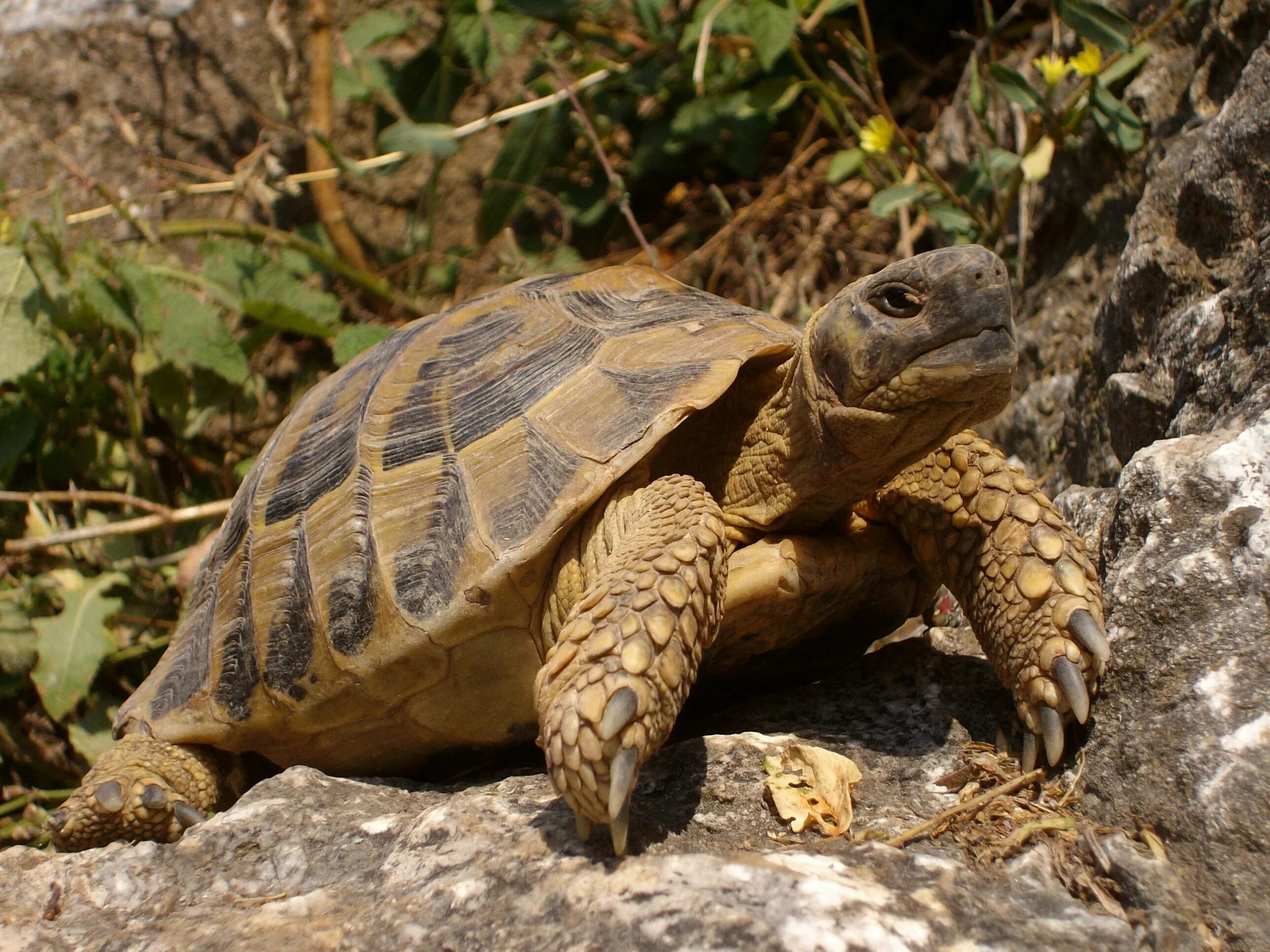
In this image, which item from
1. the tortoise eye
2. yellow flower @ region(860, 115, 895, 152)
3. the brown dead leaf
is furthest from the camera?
yellow flower @ region(860, 115, 895, 152)

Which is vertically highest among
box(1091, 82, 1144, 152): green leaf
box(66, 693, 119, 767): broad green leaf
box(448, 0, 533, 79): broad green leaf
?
box(448, 0, 533, 79): broad green leaf

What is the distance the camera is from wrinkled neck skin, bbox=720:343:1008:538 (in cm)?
204

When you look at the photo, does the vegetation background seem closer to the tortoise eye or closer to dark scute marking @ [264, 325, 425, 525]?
dark scute marking @ [264, 325, 425, 525]

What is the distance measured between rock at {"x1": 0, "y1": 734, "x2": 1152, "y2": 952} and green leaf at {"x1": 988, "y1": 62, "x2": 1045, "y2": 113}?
223cm

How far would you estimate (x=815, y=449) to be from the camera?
7.14ft

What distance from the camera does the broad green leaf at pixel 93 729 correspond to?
3516 millimetres

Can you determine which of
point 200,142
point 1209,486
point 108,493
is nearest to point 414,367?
point 1209,486

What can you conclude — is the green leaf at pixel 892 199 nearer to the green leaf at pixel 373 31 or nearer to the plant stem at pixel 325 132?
the green leaf at pixel 373 31

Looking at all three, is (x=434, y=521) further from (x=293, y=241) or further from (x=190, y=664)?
(x=293, y=241)

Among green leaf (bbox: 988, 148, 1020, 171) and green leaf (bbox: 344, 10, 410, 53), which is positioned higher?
green leaf (bbox: 344, 10, 410, 53)

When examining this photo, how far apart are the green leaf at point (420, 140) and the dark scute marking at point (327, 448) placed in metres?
1.68

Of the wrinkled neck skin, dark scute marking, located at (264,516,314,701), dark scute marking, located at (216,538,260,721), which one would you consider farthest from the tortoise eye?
dark scute marking, located at (216,538,260,721)

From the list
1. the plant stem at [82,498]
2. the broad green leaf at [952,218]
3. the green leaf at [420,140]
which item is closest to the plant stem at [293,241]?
the green leaf at [420,140]

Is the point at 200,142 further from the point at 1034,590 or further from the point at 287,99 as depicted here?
the point at 1034,590
